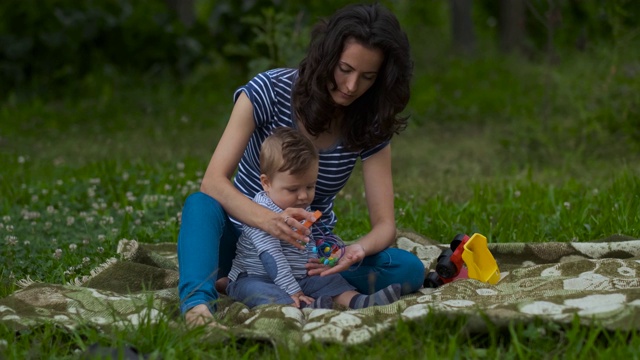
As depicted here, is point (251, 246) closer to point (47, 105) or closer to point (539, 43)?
point (47, 105)

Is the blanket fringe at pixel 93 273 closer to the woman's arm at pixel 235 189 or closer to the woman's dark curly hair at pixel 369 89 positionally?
the woman's arm at pixel 235 189

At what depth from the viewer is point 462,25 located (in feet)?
55.1

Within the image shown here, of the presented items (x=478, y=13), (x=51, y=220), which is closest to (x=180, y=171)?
(x=51, y=220)

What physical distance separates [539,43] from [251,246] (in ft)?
46.7

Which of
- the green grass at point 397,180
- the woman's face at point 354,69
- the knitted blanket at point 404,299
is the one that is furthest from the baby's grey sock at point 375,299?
the woman's face at point 354,69

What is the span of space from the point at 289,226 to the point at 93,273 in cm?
115

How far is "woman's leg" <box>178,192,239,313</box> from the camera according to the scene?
370cm

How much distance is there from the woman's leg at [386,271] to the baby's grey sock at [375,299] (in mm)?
165

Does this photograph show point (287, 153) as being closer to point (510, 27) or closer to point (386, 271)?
point (386, 271)

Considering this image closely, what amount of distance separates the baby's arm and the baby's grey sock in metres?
0.23

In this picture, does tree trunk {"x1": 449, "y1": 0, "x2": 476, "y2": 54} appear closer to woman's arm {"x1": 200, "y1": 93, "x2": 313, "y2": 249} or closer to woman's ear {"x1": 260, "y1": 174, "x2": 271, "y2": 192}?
woman's arm {"x1": 200, "y1": 93, "x2": 313, "y2": 249}

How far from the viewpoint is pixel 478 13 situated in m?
23.9

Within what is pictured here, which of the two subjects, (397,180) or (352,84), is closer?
(352,84)

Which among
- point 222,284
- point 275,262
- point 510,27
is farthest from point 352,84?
point 510,27
